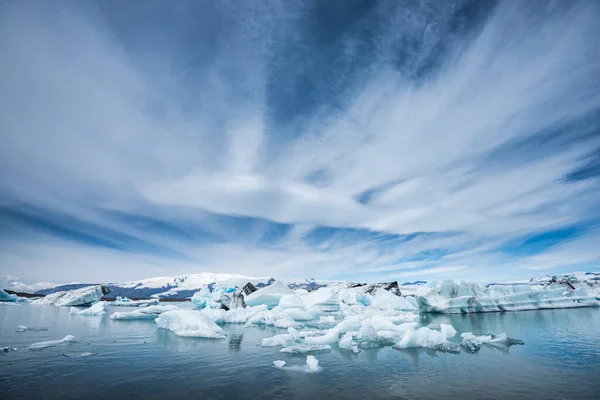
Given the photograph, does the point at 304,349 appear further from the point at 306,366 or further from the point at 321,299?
the point at 321,299

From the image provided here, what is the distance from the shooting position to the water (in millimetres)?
5902

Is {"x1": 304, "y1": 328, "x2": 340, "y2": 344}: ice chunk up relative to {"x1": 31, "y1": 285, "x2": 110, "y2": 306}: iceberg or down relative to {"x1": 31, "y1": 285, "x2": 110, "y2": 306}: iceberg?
down

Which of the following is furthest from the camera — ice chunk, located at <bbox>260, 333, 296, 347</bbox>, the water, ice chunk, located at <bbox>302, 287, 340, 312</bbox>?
ice chunk, located at <bbox>302, 287, 340, 312</bbox>

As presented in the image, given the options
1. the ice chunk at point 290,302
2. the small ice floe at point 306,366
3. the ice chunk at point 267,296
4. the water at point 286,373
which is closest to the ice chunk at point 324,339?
the water at point 286,373

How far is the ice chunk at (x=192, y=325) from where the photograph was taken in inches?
506

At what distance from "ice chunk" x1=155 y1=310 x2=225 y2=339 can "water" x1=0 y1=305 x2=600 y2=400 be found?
1643mm

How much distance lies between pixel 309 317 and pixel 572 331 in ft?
46.1

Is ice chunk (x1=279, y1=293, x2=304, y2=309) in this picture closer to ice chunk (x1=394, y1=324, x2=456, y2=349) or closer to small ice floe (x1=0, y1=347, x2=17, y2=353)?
ice chunk (x1=394, y1=324, x2=456, y2=349)

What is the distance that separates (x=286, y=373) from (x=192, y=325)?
726 centimetres

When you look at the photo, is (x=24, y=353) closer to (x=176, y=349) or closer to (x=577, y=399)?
(x=176, y=349)

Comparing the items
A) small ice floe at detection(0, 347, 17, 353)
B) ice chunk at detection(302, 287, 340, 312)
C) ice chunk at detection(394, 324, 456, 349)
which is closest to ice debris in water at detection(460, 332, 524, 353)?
ice chunk at detection(394, 324, 456, 349)

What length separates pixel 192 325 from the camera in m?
13.2

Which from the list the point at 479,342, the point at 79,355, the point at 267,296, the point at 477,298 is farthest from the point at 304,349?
the point at 477,298

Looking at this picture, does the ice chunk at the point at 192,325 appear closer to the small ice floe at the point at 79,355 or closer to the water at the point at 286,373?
the water at the point at 286,373
